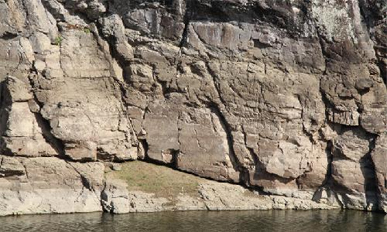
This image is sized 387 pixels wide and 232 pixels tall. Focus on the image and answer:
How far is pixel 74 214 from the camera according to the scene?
24750 millimetres

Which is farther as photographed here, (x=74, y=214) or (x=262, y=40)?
(x=262, y=40)

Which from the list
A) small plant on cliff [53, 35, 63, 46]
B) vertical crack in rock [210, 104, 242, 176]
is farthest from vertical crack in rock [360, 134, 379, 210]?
small plant on cliff [53, 35, 63, 46]

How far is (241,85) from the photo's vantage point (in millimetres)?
27422

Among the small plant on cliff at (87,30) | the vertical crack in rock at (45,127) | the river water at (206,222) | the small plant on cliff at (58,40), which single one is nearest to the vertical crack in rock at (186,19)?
the small plant on cliff at (87,30)

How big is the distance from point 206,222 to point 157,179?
373 centimetres

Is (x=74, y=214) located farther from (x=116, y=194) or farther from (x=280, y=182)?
(x=280, y=182)

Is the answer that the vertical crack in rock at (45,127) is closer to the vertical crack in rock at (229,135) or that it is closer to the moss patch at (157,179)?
the moss patch at (157,179)

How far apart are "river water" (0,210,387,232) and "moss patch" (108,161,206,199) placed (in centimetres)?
127

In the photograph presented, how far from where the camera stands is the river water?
898 inches

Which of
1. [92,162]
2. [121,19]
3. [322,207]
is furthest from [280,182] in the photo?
[121,19]

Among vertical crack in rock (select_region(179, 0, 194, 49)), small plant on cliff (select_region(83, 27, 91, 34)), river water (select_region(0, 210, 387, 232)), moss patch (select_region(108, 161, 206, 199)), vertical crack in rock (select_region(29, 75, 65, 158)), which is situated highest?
vertical crack in rock (select_region(179, 0, 194, 49))

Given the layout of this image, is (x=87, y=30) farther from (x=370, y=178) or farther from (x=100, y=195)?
(x=370, y=178)

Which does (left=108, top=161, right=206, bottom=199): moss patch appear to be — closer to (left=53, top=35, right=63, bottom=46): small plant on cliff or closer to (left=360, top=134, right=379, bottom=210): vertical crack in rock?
(left=53, top=35, right=63, bottom=46): small plant on cliff

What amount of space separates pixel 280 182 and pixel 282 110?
330 centimetres
